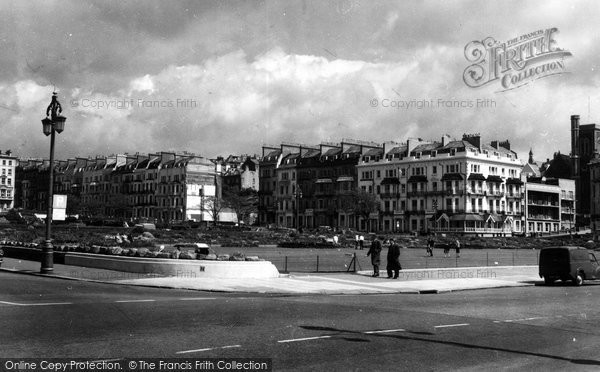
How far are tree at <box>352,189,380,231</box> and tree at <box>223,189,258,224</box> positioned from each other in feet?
79.3

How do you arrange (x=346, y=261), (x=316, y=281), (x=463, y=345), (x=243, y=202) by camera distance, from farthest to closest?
(x=243, y=202) → (x=346, y=261) → (x=316, y=281) → (x=463, y=345)

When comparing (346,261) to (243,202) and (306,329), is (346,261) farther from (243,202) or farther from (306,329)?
(243,202)

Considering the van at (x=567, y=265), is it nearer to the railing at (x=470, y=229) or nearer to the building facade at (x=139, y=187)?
the railing at (x=470, y=229)

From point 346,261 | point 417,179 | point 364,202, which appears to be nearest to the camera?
point 346,261

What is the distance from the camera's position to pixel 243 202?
13738 cm

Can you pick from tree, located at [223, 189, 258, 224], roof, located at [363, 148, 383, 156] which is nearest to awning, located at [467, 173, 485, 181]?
roof, located at [363, 148, 383, 156]

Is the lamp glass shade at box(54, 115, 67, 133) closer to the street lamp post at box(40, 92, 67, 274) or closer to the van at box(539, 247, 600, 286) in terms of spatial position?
the street lamp post at box(40, 92, 67, 274)

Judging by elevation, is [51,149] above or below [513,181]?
below

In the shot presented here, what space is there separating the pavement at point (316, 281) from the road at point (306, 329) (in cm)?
257

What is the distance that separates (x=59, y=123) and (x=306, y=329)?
17344 mm

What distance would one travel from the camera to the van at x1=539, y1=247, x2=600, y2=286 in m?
28.4

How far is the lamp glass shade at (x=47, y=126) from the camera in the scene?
2683 cm

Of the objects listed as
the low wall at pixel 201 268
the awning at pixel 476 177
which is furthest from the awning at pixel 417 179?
the low wall at pixel 201 268

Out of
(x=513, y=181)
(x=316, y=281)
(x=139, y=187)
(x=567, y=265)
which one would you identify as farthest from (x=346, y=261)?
(x=139, y=187)
